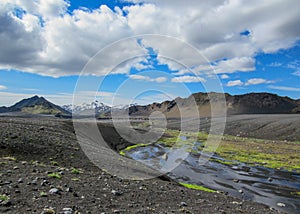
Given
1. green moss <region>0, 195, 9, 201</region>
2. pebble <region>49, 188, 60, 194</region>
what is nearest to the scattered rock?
green moss <region>0, 195, 9, 201</region>

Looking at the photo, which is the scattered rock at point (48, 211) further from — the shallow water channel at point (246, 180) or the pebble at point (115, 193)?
the shallow water channel at point (246, 180)

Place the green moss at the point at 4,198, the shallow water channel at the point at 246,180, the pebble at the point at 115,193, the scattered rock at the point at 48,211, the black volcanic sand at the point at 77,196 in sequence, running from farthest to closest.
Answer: the shallow water channel at the point at 246,180
the pebble at the point at 115,193
the black volcanic sand at the point at 77,196
the green moss at the point at 4,198
the scattered rock at the point at 48,211

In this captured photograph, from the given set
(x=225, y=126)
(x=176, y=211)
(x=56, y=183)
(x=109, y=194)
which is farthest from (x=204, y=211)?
(x=225, y=126)

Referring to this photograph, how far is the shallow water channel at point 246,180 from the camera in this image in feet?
77.2

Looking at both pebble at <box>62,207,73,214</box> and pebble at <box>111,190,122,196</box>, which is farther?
pebble at <box>111,190,122,196</box>

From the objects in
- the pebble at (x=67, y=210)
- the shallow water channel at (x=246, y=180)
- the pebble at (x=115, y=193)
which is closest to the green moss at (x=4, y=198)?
the pebble at (x=67, y=210)

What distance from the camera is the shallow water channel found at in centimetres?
2353

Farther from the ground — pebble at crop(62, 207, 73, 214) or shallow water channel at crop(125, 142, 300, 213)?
pebble at crop(62, 207, 73, 214)

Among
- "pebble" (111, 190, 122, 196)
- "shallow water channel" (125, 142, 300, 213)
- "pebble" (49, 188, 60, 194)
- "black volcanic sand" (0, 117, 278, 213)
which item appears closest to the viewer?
"black volcanic sand" (0, 117, 278, 213)

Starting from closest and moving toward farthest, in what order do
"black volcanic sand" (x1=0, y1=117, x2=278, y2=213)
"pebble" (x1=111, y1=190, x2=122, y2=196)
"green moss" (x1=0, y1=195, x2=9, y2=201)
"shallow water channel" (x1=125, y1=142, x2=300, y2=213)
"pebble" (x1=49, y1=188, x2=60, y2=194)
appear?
"green moss" (x1=0, y1=195, x2=9, y2=201) → "black volcanic sand" (x1=0, y1=117, x2=278, y2=213) → "pebble" (x1=49, y1=188, x2=60, y2=194) → "pebble" (x1=111, y1=190, x2=122, y2=196) → "shallow water channel" (x1=125, y1=142, x2=300, y2=213)

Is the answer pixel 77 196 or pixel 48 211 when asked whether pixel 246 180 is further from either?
pixel 48 211

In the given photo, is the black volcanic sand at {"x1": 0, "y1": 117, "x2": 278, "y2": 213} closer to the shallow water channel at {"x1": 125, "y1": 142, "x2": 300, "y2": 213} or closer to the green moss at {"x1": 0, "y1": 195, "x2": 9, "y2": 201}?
the green moss at {"x1": 0, "y1": 195, "x2": 9, "y2": 201}

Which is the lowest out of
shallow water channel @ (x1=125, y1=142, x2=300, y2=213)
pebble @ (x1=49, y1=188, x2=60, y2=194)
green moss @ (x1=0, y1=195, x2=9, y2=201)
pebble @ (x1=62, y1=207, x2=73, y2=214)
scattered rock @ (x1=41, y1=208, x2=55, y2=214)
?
shallow water channel @ (x1=125, y1=142, x2=300, y2=213)

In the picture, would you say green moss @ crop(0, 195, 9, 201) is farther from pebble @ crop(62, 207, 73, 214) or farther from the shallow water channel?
the shallow water channel
